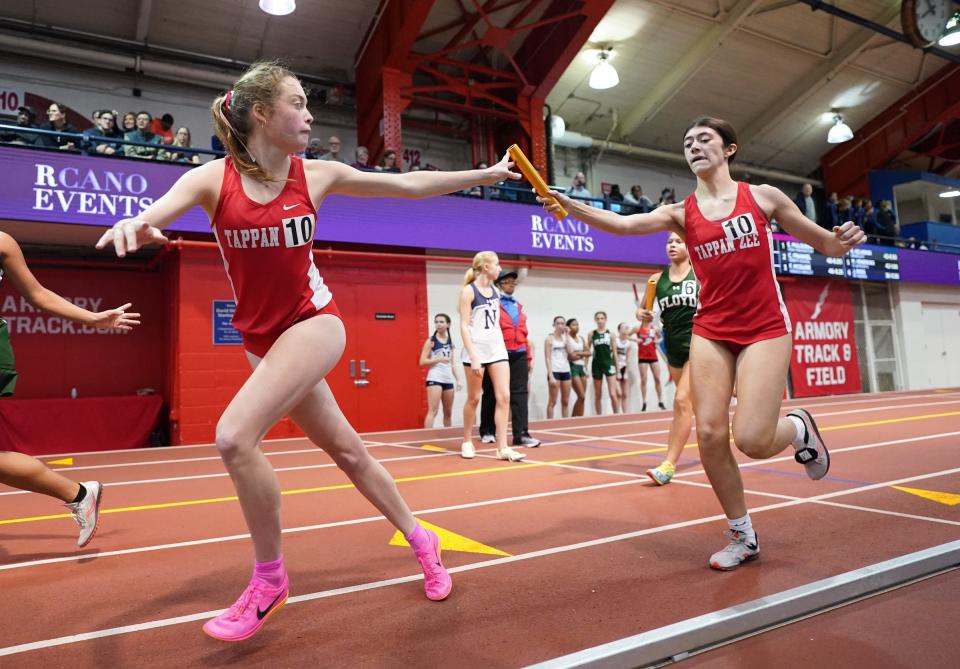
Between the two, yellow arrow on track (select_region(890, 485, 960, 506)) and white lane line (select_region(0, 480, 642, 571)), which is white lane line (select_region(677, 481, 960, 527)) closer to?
yellow arrow on track (select_region(890, 485, 960, 506))

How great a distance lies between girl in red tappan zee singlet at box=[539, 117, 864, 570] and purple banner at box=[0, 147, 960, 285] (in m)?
8.00

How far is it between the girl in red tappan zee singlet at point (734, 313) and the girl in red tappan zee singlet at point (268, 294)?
1.44 meters

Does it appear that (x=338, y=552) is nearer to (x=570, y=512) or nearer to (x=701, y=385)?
(x=570, y=512)

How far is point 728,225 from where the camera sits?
10.2 ft

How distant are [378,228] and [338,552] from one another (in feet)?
27.6

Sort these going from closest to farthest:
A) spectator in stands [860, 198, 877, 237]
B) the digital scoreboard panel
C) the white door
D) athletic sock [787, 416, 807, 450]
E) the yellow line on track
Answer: athletic sock [787, 416, 807, 450], the yellow line on track, the digital scoreboard panel, spectator in stands [860, 198, 877, 237], the white door

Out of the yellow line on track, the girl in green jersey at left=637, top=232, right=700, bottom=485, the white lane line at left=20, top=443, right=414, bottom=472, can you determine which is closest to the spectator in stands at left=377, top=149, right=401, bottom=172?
the white lane line at left=20, top=443, right=414, bottom=472

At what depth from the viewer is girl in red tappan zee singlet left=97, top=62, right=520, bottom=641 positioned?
2172 millimetres

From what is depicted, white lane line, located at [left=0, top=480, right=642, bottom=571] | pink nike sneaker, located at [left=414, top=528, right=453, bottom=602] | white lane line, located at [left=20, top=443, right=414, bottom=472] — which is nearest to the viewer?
pink nike sneaker, located at [left=414, top=528, right=453, bottom=602]

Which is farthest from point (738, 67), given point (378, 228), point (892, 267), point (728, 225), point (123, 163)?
point (728, 225)

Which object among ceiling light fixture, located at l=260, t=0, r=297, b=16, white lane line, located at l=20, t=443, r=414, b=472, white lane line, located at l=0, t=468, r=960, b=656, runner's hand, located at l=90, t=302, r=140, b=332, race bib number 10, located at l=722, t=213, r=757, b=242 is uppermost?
ceiling light fixture, located at l=260, t=0, r=297, b=16

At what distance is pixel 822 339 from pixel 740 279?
1631 cm

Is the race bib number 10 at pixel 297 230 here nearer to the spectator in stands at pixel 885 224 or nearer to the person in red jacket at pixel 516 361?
the person in red jacket at pixel 516 361

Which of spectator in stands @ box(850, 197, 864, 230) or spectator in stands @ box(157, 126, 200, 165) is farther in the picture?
spectator in stands @ box(850, 197, 864, 230)
